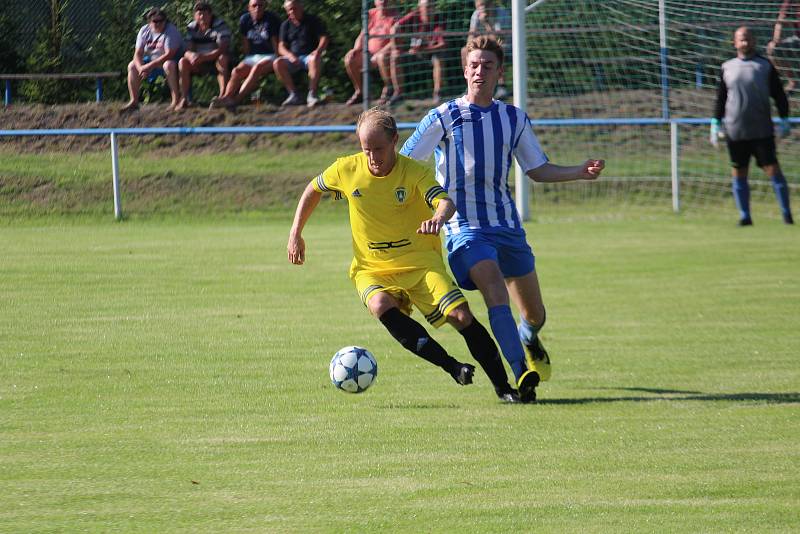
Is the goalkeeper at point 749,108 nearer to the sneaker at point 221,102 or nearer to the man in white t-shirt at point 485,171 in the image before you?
the sneaker at point 221,102

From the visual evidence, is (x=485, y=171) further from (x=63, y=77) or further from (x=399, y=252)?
(x=63, y=77)

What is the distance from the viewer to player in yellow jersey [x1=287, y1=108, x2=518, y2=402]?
7102mm

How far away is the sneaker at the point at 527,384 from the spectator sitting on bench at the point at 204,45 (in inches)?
576

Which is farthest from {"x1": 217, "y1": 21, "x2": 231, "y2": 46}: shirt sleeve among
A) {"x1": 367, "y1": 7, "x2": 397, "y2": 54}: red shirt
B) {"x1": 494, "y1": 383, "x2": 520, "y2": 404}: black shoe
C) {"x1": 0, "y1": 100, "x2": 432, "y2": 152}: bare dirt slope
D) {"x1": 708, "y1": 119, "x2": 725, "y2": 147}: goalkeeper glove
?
{"x1": 494, "y1": 383, "x2": 520, "y2": 404}: black shoe

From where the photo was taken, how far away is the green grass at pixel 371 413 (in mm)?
4977

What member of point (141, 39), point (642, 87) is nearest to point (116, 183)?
point (141, 39)

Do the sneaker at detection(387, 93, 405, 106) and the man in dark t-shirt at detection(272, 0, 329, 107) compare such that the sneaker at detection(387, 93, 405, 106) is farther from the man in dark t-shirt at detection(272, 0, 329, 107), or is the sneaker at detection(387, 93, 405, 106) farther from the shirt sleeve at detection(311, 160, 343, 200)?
the shirt sleeve at detection(311, 160, 343, 200)

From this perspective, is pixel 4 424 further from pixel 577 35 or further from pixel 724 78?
pixel 577 35

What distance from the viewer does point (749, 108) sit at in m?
16.2

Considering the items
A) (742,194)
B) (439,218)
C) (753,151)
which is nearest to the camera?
(439,218)

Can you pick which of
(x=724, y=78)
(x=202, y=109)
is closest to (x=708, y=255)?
(x=724, y=78)

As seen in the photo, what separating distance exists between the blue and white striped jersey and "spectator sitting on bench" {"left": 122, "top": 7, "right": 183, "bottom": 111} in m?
13.8

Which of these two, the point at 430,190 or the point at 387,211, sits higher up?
the point at 430,190

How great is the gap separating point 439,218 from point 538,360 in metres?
1.37
